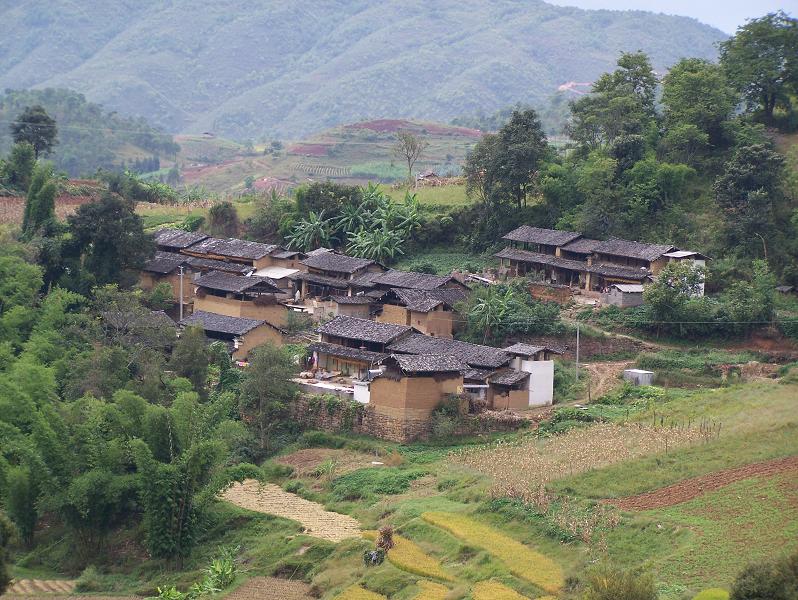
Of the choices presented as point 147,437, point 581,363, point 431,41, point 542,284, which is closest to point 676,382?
point 581,363

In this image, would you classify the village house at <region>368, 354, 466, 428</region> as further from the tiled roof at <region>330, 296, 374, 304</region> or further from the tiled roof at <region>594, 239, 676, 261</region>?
the tiled roof at <region>594, 239, 676, 261</region>

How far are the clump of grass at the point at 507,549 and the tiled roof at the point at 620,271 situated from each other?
1546 cm

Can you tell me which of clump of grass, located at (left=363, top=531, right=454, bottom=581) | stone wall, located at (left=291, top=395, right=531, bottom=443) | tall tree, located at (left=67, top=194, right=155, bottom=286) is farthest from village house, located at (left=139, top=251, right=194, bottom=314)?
clump of grass, located at (left=363, top=531, right=454, bottom=581)

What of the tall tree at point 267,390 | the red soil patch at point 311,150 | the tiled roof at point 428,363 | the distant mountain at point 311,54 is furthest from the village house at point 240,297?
the distant mountain at point 311,54

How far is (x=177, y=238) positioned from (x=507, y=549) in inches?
1022

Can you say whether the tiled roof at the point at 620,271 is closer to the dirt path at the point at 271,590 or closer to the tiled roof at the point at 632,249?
the tiled roof at the point at 632,249

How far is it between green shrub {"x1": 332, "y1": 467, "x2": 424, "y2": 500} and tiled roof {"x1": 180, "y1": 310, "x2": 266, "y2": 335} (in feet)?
27.8

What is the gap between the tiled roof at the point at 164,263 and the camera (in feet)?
146

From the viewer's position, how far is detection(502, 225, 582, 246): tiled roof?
43.5 meters

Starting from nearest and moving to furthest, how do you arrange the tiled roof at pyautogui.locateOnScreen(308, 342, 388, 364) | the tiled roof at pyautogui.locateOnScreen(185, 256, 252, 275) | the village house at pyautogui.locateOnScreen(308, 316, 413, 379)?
the tiled roof at pyautogui.locateOnScreen(308, 342, 388, 364) < the village house at pyautogui.locateOnScreen(308, 316, 413, 379) < the tiled roof at pyautogui.locateOnScreen(185, 256, 252, 275)

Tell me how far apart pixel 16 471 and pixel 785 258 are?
80.6 feet

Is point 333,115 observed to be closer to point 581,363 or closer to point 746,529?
point 581,363

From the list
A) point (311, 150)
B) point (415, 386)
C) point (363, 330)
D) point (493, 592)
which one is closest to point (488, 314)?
point (363, 330)

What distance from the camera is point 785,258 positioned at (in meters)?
41.7
